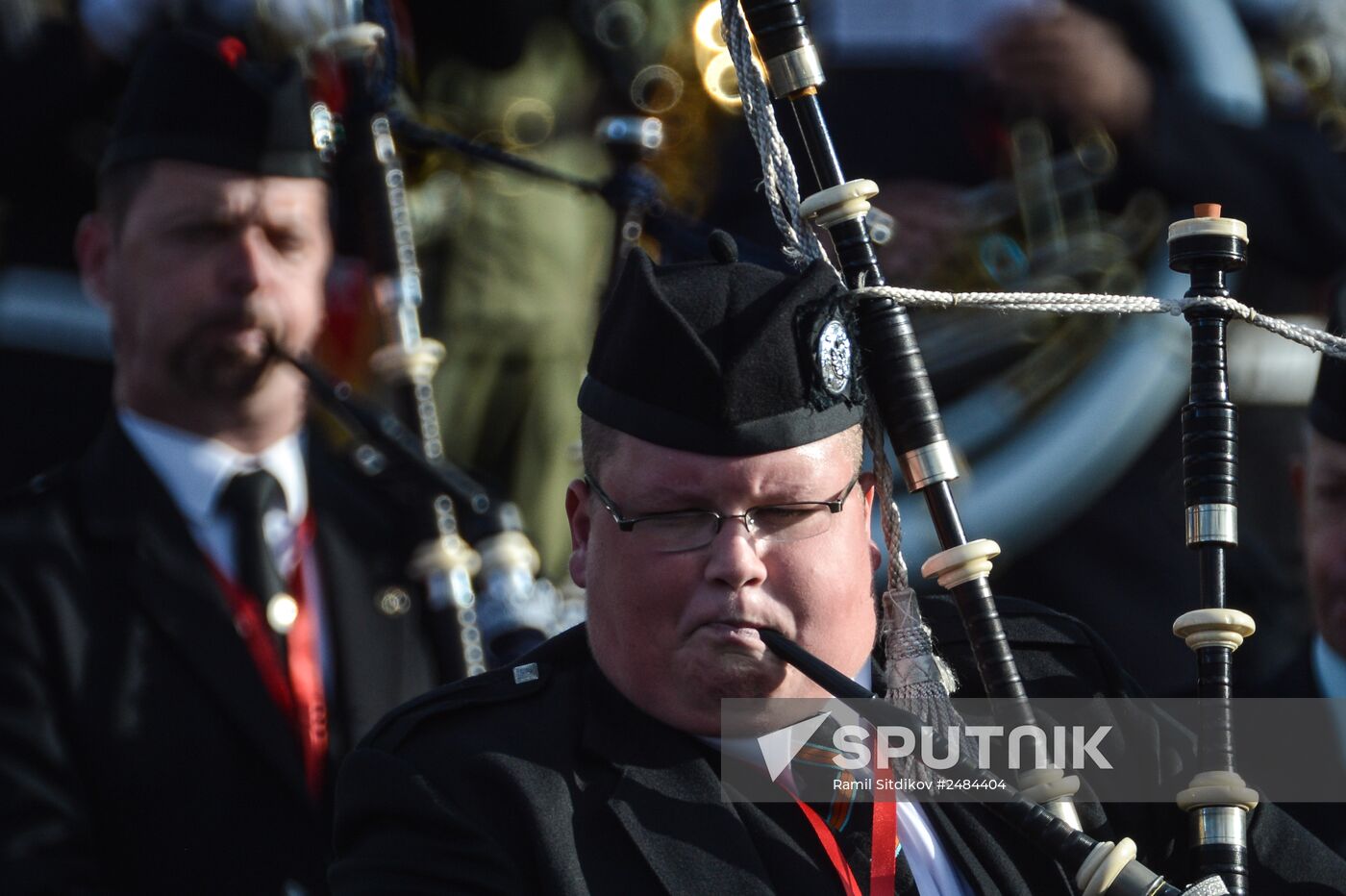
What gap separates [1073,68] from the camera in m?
5.03

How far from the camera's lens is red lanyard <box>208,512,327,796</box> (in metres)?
3.86

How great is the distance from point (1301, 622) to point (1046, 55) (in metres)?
1.43

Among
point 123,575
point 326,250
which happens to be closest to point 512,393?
point 326,250

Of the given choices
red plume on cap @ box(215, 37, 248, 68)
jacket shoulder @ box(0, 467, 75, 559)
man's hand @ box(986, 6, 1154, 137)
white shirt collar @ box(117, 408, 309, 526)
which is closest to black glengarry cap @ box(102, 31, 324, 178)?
red plume on cap @ box(215, 37, 248, 68)

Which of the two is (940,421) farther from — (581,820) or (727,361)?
(581,820)

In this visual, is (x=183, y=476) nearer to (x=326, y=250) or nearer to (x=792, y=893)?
(x=326, y=250)

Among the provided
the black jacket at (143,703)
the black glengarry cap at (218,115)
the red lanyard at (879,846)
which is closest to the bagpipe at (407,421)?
the black glengarry cap at (218,115)

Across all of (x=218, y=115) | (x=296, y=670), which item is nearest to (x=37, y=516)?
(x=296, y=670)

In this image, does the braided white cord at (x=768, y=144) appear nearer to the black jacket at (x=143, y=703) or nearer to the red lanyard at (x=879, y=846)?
the red lanyard at (x=879, y=846)

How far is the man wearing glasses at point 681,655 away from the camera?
8.65ft

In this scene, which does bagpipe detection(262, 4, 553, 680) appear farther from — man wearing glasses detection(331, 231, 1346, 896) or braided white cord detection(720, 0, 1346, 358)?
braided white cord detection(720, 0, 1346, 358)

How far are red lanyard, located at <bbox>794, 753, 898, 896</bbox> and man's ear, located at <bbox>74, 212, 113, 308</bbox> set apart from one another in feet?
6.83

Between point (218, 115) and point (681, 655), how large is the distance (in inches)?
72.4

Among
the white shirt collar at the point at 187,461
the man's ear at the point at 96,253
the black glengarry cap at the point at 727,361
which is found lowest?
the black glengarry cap at the point at 727,361
